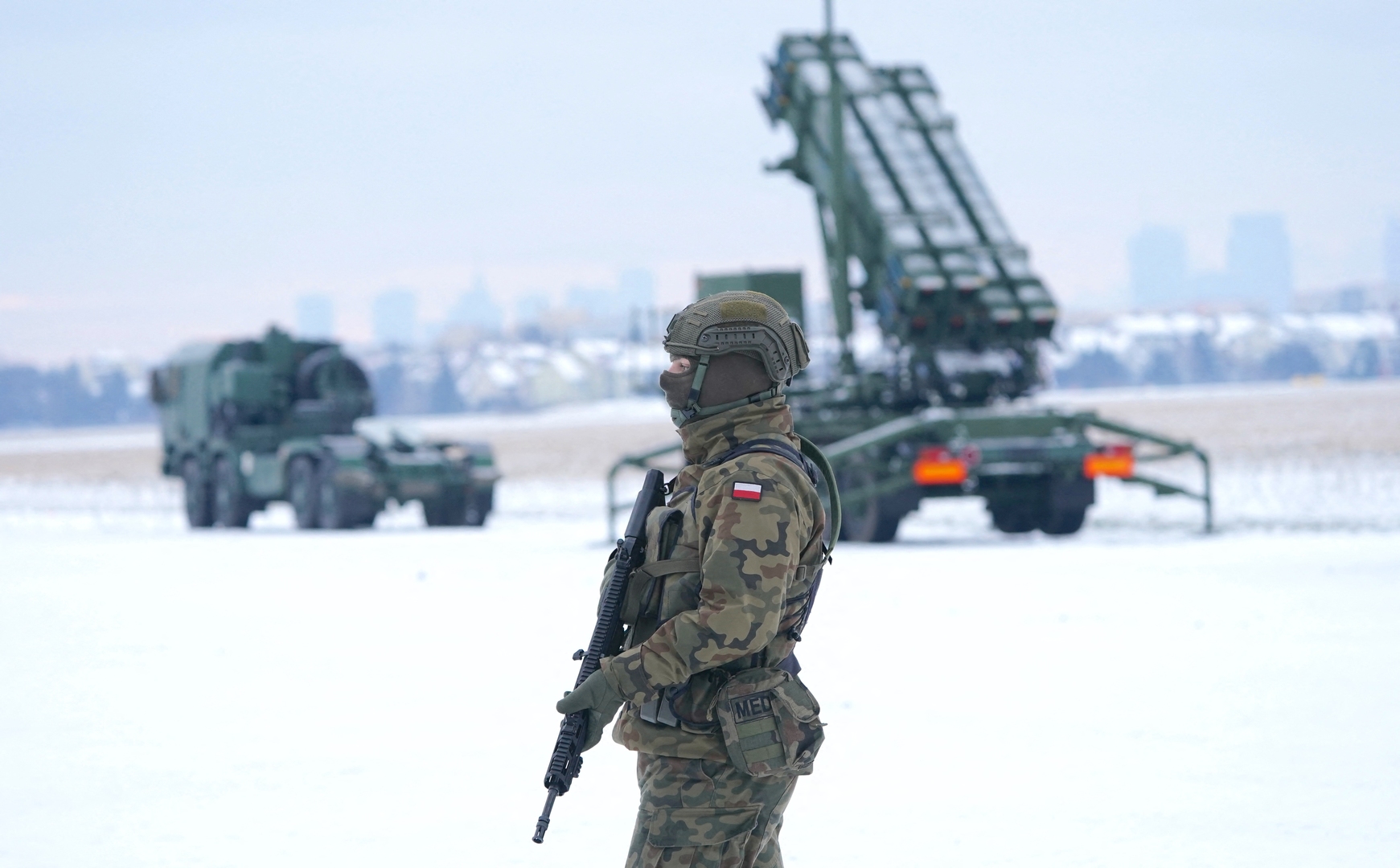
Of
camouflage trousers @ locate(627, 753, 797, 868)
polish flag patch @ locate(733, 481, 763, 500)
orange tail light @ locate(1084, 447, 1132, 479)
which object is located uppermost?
polish flag patch @ locate(733, 481, 763, 500)

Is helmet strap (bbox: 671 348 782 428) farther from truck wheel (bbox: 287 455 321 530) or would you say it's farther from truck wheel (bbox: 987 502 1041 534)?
truck wheel (bbox: 287 455 321 530)

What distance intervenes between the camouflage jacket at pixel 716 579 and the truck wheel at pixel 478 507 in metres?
18.0

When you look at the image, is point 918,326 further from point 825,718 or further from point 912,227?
point 825,718

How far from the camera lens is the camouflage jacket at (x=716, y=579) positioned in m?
3.36

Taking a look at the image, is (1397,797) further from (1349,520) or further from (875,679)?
(1349,520)

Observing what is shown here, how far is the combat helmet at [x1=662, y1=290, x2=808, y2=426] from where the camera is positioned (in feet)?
11.5

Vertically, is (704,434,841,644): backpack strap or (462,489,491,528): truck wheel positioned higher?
(704,434,841,644): backpack strap

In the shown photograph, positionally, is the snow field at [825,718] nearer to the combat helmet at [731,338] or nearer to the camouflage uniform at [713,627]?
the camouflage uniform at [713,627]

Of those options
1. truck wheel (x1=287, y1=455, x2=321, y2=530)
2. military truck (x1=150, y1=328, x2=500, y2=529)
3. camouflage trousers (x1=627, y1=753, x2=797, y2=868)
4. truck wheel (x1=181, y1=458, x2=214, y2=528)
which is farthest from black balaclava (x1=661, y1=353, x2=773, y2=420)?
truck wheel (x1=181, y1=458, x2=214, y2=528)

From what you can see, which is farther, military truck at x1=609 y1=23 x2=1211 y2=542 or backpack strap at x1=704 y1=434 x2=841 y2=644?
military truck at x1=609 y1=23 x2=1211 y2=542

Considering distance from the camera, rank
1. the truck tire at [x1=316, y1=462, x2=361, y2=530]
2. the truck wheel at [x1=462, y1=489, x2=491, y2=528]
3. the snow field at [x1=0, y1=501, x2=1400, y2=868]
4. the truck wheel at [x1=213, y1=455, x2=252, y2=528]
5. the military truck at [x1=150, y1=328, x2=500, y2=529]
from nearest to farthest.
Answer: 1. the snow field at [x1=0, y1=501, x2=1400, y2=868]
2. the truck tire at [x1=316, y1=462, x2=361, y2=530]
3. the military truck at [x1=150, y1=328, x2=500, y2=529]
4. the truck wheel at [x1=462, y1=489, x2=491, y2=528]
5. the truck wheel at [x1=213, y1=455, x2=252, y2=528]

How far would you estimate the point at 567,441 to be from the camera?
5719 centimetres

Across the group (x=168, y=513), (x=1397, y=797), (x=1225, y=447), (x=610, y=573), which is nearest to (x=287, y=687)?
(x=1397, y=797)

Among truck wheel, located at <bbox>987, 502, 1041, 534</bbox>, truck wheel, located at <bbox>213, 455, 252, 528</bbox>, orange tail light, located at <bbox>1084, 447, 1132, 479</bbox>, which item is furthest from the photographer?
truck wheel, located at <bbox>213, 455, 252, 528</bbox>
